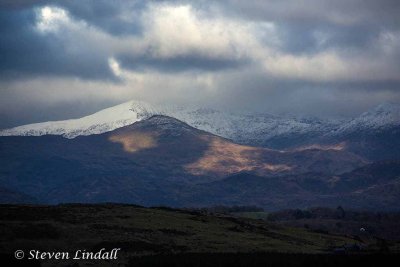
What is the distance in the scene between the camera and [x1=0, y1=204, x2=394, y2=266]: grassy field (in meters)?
130

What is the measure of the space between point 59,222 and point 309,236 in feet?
240

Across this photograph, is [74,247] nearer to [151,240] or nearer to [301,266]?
[151,240]

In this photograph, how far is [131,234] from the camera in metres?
144

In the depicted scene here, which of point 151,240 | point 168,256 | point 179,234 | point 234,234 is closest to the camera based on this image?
point 168,256

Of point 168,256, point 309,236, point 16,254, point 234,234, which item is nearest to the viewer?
point 16,254

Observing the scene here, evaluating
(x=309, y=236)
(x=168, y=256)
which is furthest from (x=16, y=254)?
(x=309, y=236)

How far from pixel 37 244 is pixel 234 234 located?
50.9m

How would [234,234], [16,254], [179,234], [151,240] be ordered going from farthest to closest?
[234,234], [179,234], [151,240], [16,254]

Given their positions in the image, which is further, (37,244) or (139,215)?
(139,215)

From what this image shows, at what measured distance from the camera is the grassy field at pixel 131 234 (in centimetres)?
12975

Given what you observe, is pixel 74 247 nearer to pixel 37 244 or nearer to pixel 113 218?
pixel 37 244

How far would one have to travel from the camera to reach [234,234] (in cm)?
16175

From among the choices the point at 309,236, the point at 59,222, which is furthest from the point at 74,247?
the point at 309,236

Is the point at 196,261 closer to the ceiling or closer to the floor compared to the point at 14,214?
closer to the floor
